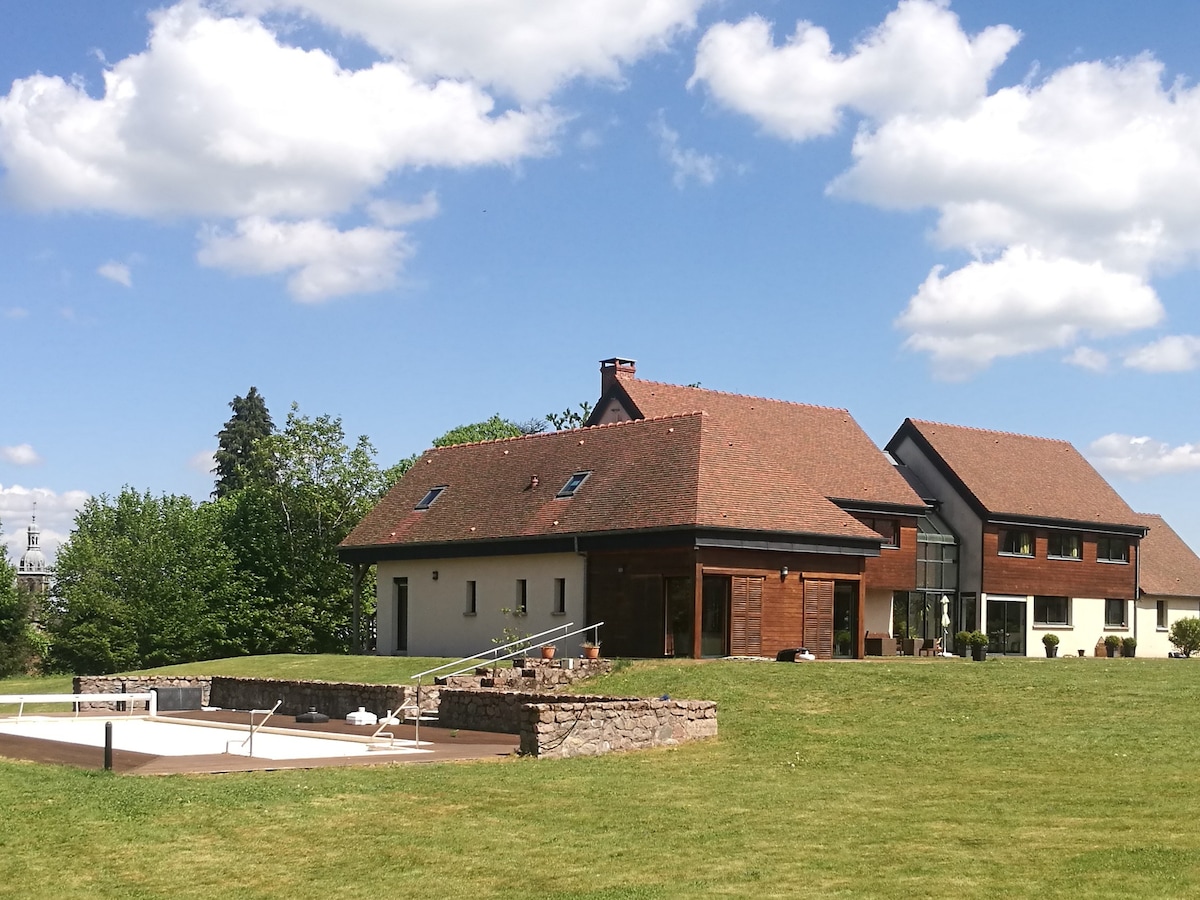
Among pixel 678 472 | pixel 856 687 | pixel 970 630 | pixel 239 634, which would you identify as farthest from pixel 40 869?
pixel 239 634

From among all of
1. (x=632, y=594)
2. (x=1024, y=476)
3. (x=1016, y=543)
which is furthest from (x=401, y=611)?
(x=1024, y=476)

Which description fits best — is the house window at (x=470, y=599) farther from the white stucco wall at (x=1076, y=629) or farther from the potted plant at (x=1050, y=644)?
the potted plant at (x=1050, y=644)

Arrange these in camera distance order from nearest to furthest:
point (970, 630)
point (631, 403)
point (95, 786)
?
1. point (95, 786)
2. point (631, 403)
3. point (970, 630)

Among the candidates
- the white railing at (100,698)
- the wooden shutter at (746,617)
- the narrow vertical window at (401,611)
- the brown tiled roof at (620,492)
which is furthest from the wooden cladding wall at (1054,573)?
the white railing at (100,698)

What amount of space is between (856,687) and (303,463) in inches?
1501

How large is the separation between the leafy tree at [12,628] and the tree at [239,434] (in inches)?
1185

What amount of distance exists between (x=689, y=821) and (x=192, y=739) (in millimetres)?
11273

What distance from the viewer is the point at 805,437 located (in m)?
44.4

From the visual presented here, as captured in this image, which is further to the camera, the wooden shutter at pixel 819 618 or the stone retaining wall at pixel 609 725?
the wooden shutter at pixel 819 618

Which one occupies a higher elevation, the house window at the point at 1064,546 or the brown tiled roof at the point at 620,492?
the brown tiled roof at the point at 620,492

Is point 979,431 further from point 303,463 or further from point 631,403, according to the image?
point 303,463

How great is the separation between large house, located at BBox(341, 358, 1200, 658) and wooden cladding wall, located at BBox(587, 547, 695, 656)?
47 millimetres

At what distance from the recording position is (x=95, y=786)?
1556cm

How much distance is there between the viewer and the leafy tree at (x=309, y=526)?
195 feet
